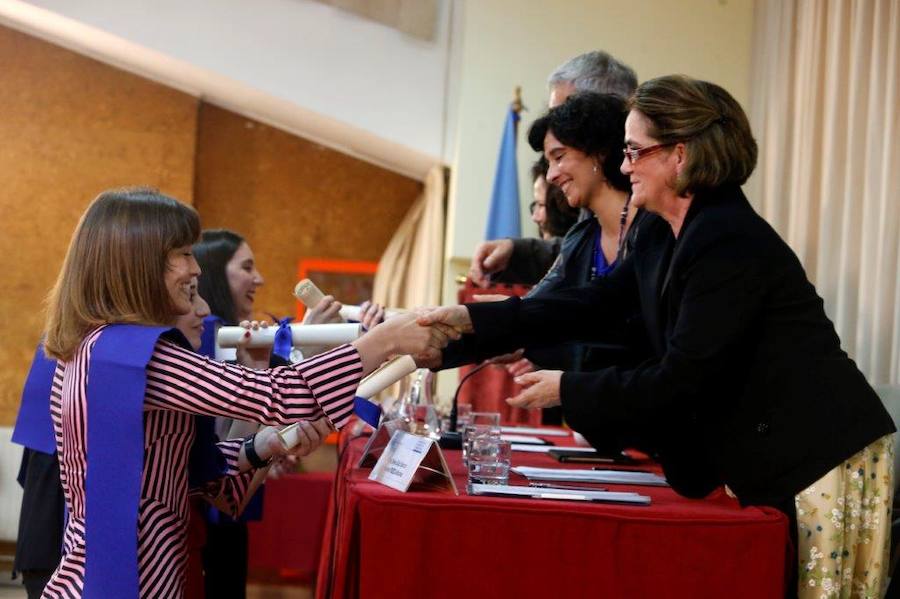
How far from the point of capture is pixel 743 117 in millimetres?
2041

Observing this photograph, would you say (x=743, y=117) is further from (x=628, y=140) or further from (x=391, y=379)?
(x=391, y=379)

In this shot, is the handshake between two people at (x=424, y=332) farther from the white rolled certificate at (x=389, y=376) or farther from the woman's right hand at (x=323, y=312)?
the woman's right hand at (x=323, y=312)

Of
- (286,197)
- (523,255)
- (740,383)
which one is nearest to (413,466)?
(740,383)

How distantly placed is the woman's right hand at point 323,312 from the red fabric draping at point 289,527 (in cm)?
228

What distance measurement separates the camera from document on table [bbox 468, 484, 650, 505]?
6.07 ft

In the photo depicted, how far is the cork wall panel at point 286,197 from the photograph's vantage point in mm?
7027

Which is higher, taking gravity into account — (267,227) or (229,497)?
(267,227)

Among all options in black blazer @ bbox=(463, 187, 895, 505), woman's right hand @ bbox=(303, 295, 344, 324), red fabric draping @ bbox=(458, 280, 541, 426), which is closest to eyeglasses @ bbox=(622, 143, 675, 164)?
black blazer @ bbox=(463, 187, 895, 505)

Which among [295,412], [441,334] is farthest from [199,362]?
[441,334]

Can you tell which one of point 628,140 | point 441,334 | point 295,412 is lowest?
point 295,412

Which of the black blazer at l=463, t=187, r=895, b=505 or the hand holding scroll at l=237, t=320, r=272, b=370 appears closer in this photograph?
the black blazer at l=463, t=187, r=895, b=505

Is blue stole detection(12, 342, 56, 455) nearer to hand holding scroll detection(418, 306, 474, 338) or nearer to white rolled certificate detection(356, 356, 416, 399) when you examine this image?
white rolled certificate detection(356, 356, 416, 399)

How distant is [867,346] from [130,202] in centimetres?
279

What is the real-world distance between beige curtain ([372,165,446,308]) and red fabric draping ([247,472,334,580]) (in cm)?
163
